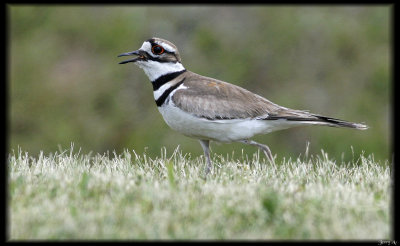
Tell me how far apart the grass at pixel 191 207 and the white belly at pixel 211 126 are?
40.9 inches

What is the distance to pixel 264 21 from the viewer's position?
13.0 meters

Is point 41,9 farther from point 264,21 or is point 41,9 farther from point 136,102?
point 264,21

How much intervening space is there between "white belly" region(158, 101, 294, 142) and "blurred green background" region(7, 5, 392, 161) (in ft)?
14.5

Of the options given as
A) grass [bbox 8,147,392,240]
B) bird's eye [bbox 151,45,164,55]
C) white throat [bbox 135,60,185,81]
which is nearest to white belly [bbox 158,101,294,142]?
white throat [bbox 135,60,185,81]

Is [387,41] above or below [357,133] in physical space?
above

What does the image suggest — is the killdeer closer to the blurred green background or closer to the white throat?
the white throat

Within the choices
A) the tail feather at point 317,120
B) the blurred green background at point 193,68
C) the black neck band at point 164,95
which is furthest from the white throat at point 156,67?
the blurred green background at point 193,68

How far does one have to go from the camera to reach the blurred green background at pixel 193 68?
11750mm

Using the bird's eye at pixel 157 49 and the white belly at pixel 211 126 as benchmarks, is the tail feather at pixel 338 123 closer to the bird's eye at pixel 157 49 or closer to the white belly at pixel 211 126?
the white belly at pixel 211 126

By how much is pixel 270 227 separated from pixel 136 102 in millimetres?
8009

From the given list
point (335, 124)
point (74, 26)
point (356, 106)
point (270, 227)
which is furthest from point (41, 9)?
point (270, 227)

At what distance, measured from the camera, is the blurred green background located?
11750 millimetres

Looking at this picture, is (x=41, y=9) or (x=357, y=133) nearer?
(x=357, y=133)

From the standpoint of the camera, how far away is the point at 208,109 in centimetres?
689
